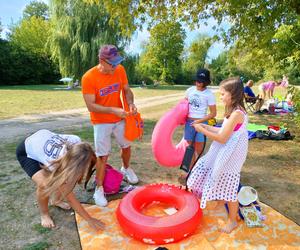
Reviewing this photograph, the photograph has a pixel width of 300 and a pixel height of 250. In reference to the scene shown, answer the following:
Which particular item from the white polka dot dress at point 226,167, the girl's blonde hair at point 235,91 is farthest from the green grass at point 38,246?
the girl's blonde hair at point 235,91

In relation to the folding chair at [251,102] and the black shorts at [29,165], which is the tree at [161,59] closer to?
the folding chair at [251,102]

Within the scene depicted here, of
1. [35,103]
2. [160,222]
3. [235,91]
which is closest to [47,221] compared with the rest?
[160,222]

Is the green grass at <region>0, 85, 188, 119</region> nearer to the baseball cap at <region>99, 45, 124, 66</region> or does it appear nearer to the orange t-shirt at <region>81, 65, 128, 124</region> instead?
the orange t-shirt at <region>81, 65, 128, 124</region>

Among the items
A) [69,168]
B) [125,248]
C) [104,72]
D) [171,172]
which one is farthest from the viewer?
[171,172]

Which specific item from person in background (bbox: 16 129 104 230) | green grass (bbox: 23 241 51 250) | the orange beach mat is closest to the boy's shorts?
the orange beach mat

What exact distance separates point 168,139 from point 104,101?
0.95 metres

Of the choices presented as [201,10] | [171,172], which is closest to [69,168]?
[171,172]

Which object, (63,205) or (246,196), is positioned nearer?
(246,196)

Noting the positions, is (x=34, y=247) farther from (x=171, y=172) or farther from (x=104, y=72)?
(x=171, y=172)

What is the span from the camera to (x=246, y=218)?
3.01m

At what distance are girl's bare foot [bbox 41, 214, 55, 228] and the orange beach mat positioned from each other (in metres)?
0.27

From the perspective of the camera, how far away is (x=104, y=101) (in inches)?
135

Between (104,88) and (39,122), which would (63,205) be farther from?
(39,122)

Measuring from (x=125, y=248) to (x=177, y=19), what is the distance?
7.81m
